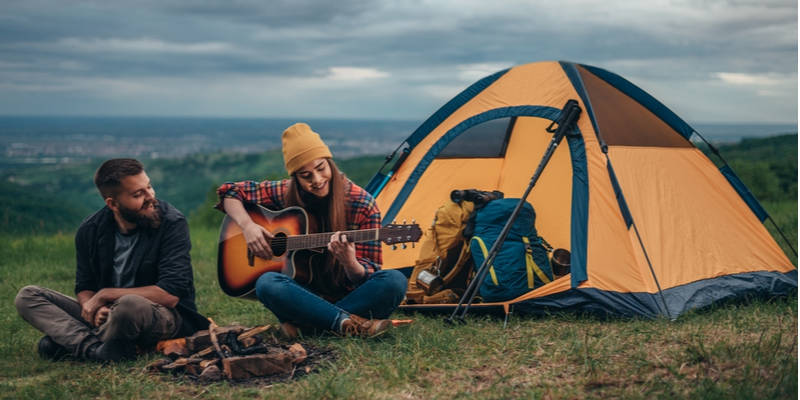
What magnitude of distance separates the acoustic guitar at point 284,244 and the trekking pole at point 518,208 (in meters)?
0.60

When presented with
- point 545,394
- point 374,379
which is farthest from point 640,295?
point 374,379

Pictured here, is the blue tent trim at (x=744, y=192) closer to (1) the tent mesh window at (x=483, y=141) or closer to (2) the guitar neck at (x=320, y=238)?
(1) the tent mesh window at (x=483, y=141)

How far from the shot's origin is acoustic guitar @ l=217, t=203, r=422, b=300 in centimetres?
377

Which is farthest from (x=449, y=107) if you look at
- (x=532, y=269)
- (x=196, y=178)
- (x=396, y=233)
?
(x=196, y=178)

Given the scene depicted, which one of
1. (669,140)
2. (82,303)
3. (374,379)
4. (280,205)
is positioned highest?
(669,140)

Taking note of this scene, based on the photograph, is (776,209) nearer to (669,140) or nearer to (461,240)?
(669,140)

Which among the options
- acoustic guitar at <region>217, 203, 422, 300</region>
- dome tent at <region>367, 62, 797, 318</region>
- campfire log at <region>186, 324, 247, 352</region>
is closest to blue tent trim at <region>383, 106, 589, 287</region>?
dome tent at <region>367, 62, 797, 318</region>

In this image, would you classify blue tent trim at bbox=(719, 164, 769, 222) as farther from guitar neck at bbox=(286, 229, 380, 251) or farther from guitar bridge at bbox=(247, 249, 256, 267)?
guitar bridge at bbox=(247, 249, 256, 267)

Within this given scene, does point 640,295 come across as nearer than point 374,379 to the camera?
No

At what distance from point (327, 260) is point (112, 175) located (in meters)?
1.29

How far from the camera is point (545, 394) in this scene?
274 cm

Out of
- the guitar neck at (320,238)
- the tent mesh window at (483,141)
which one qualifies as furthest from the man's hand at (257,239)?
the tent mesh window at (483,141)

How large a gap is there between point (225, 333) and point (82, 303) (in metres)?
0.85

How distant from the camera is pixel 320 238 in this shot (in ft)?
12.4
